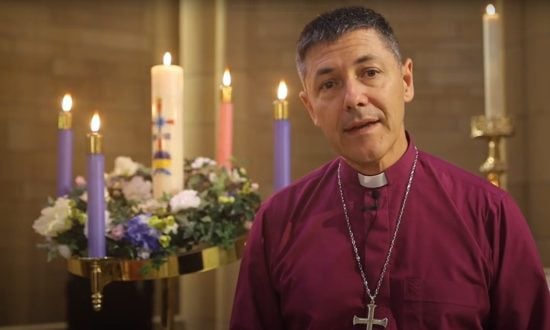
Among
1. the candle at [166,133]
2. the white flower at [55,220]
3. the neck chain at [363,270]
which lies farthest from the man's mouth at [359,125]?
the white flower at [55,220]

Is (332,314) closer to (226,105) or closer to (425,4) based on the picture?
(226,105)

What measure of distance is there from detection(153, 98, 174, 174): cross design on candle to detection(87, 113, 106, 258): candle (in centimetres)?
25

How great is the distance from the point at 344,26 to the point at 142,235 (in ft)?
2.58

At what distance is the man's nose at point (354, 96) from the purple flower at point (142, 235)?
66 centimetres

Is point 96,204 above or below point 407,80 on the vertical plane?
Answer: below

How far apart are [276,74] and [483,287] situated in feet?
7.09

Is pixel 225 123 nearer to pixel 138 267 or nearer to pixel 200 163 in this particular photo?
pixel 200 163

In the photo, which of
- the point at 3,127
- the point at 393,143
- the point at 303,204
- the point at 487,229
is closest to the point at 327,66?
the point at 393,143

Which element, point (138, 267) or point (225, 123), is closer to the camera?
point (138, 267)

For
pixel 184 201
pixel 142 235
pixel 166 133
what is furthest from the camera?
pixel 166 133

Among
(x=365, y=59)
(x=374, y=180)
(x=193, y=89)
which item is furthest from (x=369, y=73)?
(x=193, y=89)

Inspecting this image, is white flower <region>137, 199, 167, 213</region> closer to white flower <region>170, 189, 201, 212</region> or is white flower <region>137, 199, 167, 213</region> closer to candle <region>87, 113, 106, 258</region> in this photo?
white flower <region>170, 189, 201, 212</region>

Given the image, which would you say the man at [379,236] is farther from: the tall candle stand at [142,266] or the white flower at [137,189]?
the white flower at [137,189]

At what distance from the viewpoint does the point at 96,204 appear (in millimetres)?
1706
